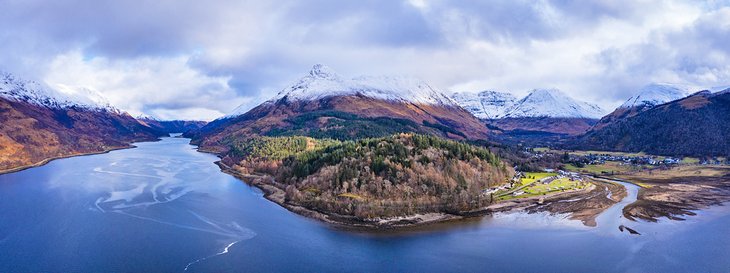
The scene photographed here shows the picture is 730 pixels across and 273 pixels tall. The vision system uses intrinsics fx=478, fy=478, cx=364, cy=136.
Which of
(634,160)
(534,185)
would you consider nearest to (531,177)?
(534,185)

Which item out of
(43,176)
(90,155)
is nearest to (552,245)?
(43,176)

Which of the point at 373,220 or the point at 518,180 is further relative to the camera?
the point at 518,180

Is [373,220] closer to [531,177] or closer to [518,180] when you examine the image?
[518,180]

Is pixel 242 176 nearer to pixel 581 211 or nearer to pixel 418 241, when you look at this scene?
pixel 418 241

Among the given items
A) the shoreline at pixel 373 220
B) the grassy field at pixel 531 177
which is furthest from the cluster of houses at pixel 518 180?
the shoreline at pixel 373 220

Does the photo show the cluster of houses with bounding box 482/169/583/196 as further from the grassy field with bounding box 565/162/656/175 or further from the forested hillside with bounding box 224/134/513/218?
the grassy field with bounding box 565/162/656/175

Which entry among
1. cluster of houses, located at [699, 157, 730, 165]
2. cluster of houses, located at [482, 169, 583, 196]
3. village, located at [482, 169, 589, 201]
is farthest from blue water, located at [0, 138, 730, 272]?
cluster of houses, located at [699, 157, 730, 165]

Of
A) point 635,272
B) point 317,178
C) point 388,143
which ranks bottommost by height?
point 635,272

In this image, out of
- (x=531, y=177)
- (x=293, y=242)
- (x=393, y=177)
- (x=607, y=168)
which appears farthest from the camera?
(x=607, y=168)
